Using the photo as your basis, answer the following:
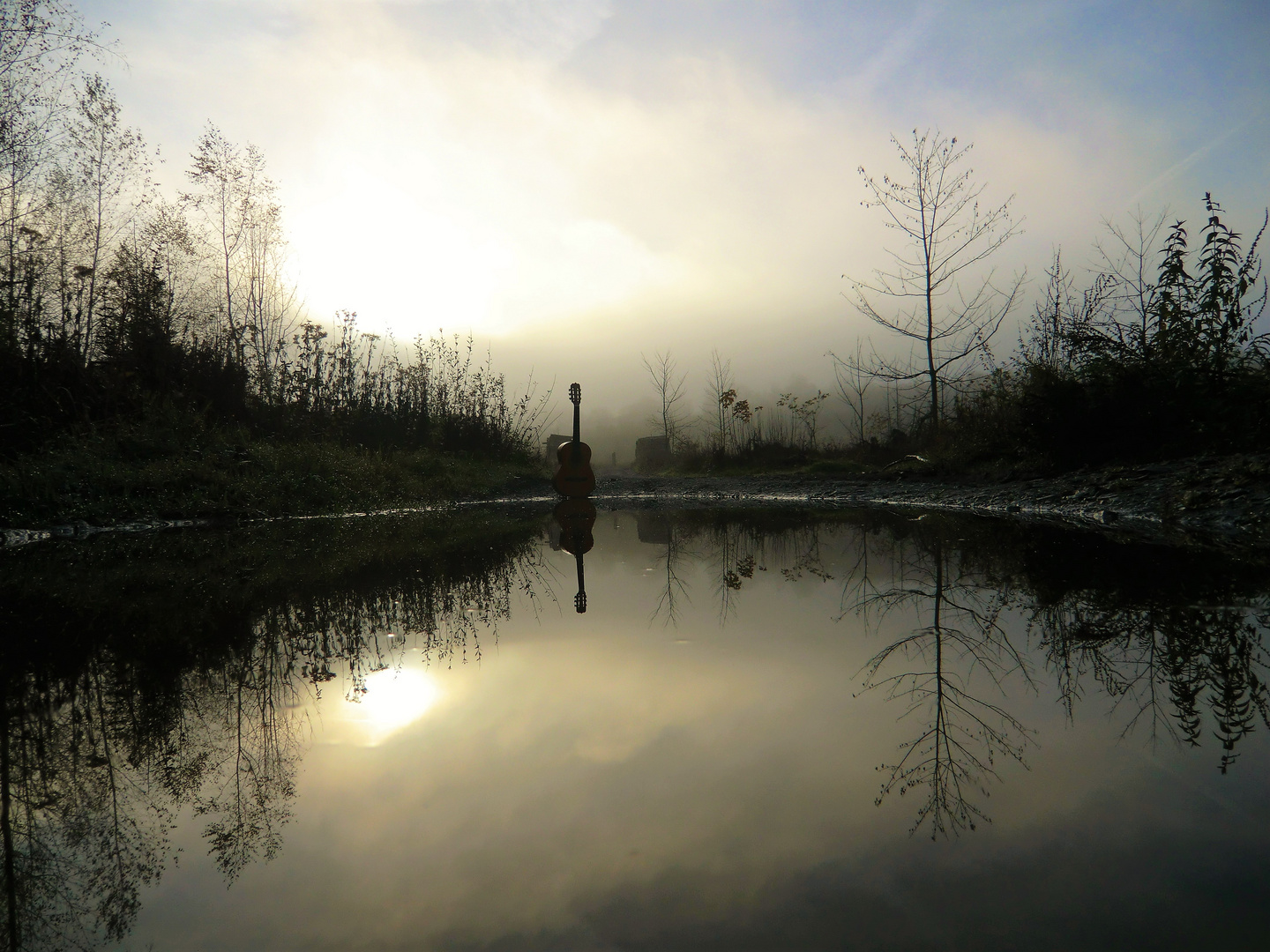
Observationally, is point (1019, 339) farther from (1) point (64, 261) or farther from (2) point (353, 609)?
(1) point (64, 261)

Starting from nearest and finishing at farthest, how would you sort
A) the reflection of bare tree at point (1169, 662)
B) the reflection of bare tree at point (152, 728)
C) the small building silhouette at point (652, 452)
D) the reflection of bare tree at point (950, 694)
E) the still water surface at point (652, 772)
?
the still water surface at point (652, 772), the reflection of bare tree at point (152, 728), the reflection of bare tree at point (950, 694), the reflection of bare tree at point (1169, 662), the small building silhouette at point (652, 452)

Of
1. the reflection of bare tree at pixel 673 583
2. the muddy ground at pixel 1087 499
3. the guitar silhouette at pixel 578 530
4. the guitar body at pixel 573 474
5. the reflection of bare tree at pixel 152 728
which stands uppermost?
the guitar body at pixel 573 474

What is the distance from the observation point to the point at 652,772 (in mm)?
1552

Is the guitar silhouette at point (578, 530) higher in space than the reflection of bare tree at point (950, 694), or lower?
higher

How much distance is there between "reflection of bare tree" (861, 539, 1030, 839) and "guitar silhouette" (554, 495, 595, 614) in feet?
Answer: 4.94

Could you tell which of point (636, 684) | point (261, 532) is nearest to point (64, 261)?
point (261, 532)

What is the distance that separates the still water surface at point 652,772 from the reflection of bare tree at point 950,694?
10 millimetres

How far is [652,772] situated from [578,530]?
5.47m

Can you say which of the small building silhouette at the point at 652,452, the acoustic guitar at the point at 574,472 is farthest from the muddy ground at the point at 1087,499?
the small building silhouette at the point at 652,452

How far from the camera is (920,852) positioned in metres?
1.23

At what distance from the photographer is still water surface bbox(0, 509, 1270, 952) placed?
3.62 ft

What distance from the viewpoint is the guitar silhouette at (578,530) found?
→ 3764 mm

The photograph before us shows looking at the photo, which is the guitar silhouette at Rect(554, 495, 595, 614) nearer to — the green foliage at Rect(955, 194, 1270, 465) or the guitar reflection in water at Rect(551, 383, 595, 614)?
the guitar reflection in water at Rect(551, 383, 595, 614)

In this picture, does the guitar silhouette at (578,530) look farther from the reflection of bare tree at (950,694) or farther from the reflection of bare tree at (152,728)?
the reflection of bare tree at (950,694)
